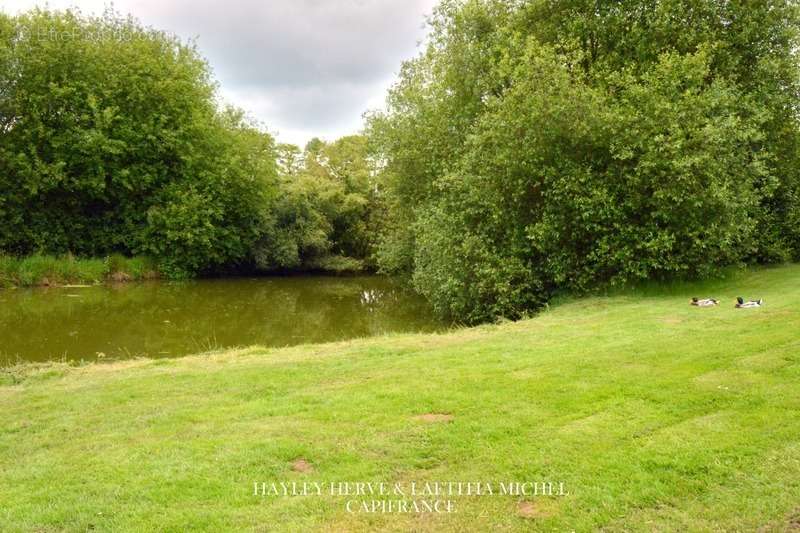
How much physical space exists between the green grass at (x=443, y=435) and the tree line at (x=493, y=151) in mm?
6198

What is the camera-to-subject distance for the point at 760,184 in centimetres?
1977

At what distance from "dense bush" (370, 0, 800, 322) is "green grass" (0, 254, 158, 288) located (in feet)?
58.8

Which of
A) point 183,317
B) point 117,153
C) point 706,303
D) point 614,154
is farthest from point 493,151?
point 117,153

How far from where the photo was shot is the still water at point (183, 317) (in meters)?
15.1

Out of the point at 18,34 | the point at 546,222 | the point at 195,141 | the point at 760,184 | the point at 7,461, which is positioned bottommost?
the point at 7,461

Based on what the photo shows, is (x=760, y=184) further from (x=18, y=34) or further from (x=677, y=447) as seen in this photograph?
(x=18, y=34)

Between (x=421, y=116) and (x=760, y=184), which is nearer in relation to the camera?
(x=760, y=184)

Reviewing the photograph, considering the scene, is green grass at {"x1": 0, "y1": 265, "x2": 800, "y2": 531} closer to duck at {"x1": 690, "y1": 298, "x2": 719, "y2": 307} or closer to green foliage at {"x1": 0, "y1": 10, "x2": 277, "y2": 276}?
duck at {"x1": 690, "y1": 298, "x2": 719, "y2": 307}

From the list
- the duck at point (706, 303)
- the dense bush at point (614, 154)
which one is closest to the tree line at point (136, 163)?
the dense bush at point (614, 154)

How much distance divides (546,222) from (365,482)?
12490 millimetres

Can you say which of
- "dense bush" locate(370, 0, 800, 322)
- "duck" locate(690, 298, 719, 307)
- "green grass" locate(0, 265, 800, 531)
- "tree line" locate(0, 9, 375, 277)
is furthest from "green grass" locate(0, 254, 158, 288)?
"duck" locate(690, 298, 719, 307)

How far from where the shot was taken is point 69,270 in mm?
28203

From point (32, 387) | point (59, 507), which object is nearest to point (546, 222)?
point (32, 387)

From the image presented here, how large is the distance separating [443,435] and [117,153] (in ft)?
95.8
